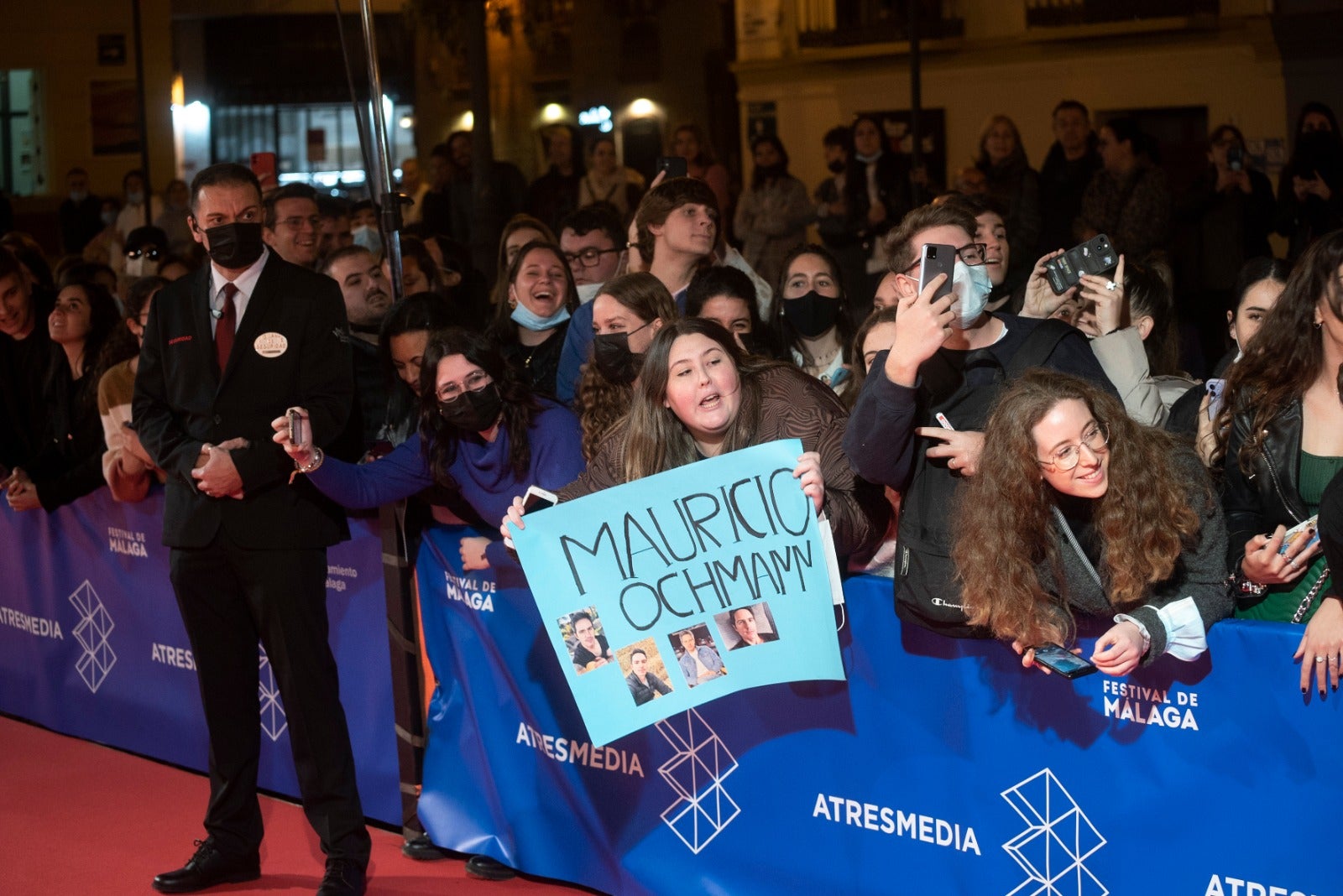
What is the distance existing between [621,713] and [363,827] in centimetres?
130

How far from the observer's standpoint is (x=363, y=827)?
453cm

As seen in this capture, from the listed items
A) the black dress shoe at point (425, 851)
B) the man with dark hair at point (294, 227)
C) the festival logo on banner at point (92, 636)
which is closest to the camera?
the black dress shoe at point (425, 851)

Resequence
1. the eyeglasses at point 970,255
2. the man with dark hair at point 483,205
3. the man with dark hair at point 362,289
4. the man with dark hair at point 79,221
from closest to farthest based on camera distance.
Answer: the eyeglasses at point 970,255 < the man with dark hair at point 362,289 < the man with dark hair at point 483,205 < the man with dark hair at point 79,221

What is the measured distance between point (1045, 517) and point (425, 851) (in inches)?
96.2

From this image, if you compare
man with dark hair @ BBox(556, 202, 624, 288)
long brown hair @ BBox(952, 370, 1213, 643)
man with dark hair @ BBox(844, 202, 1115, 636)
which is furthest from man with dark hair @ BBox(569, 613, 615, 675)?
man with dark hair @ BBox(556, 202, 624, 288)

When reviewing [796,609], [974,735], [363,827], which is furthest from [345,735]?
[974,735]

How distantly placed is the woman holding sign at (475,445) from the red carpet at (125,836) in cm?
99

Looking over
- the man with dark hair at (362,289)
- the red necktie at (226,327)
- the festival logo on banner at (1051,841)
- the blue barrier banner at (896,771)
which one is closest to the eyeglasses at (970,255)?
the blue barrier banner at (896,771)

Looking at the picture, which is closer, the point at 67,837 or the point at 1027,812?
the point at 1027,812

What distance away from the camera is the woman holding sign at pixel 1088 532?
122 inches

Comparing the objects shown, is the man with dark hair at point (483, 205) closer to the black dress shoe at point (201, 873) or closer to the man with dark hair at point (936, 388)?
the black dress shoe at point (201, 873)

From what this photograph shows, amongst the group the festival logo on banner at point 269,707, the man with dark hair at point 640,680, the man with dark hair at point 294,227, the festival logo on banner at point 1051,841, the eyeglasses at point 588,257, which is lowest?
the festival logo on banner at point 269,707

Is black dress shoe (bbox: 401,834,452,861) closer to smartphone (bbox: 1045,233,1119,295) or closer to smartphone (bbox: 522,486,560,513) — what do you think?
smartphone (bbox: 522,486,560,513)

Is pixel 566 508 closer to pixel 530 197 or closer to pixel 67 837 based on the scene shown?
pixel 67 837
